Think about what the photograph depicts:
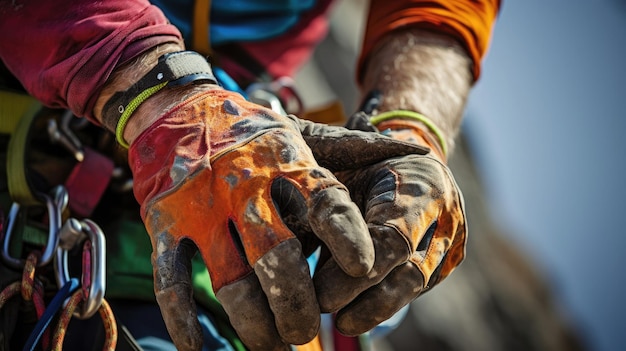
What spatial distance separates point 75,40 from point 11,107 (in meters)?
0.36

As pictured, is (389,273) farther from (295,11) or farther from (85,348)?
(295,11)

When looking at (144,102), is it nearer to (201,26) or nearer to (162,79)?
(162,79)

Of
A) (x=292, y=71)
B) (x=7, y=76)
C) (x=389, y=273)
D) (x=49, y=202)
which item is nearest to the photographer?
(x=389, y=273)

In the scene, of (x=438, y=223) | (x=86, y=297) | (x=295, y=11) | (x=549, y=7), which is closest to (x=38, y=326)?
(x=86, y=297)

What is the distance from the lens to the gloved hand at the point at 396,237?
1290mm

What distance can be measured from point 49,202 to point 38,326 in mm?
308

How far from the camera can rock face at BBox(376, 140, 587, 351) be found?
5.61 metres

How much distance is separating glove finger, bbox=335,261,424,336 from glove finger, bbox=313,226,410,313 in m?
0.03

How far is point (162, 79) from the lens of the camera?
4.85ft

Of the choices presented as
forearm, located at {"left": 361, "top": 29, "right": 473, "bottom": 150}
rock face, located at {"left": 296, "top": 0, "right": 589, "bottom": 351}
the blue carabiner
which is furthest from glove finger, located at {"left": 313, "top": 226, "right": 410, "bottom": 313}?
rock face, located at {"left": 296, "top": 0, "right": 589, "bottom": 351}

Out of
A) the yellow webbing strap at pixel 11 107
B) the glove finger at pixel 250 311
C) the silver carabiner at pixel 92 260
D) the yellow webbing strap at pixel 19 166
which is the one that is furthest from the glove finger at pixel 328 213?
the yellow webbing strap at pixel 11 107

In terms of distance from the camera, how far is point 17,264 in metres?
1.56

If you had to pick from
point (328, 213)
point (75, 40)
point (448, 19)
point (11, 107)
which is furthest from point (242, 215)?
point (448, 19)

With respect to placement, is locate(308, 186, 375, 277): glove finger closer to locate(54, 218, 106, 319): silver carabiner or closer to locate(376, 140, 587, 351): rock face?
locate(54, 218, 106, 319): silver carabiner
